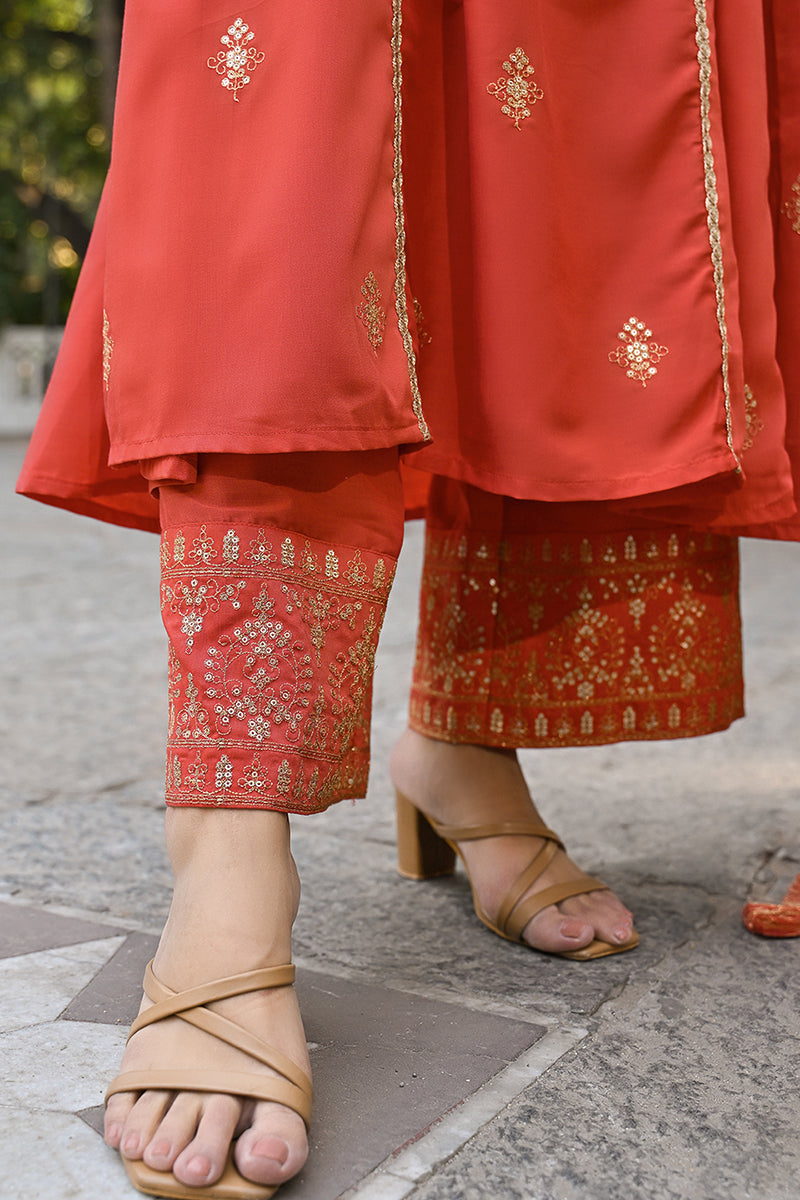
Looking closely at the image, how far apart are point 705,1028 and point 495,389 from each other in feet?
1.48

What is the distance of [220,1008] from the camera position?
0.67 meters

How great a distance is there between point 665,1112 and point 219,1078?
0.85 ft

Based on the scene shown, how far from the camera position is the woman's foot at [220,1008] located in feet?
2.02

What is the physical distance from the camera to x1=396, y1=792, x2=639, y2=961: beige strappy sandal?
95 centimetres

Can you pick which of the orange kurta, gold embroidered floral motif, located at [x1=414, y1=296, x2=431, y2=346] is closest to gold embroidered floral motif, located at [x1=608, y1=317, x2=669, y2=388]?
the orange kurta

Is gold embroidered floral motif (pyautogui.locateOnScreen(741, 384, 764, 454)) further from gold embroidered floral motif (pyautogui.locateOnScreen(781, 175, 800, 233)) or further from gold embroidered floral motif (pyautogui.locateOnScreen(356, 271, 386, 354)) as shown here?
gold embroidered floral motif (pyautogui.locateOnScreen(356, 271, 386, 354))

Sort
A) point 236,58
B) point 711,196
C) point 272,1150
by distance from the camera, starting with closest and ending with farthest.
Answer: point 272,1150 < point 236,58 < point 711,196

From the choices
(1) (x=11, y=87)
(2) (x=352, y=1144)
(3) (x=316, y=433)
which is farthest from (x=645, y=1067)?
(1) (x=11, y=87)

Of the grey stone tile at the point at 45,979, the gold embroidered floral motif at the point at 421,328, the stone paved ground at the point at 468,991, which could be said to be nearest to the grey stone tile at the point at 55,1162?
the stone paved ground at the point at 468,991

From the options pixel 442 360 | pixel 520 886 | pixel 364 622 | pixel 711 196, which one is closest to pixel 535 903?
pixel 520 886

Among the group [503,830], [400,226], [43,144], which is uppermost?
[43,144]

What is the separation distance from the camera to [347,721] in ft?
2.48

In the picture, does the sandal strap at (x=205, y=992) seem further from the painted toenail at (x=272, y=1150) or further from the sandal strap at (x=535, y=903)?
the sandal strap at (x=535, y=903)

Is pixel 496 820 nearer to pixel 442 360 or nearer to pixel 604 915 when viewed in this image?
pixel 604 915
